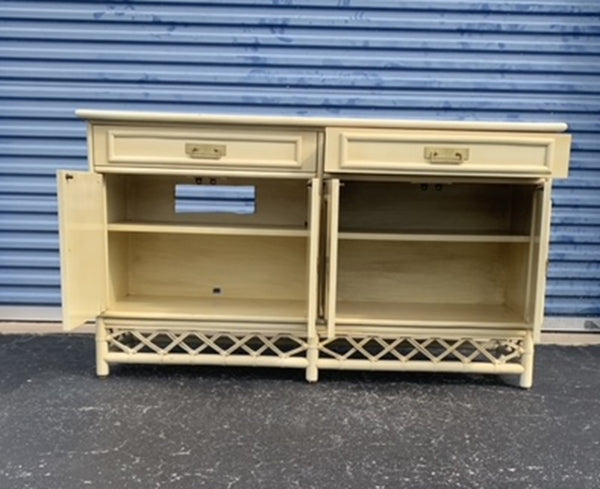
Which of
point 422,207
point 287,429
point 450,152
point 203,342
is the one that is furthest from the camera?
point 422,207

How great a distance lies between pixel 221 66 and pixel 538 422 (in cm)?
198

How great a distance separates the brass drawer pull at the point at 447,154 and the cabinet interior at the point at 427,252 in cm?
44

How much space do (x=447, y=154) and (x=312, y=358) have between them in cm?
84

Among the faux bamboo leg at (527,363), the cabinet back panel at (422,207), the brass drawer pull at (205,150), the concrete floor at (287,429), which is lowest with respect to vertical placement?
the concrete floor at (287,429)

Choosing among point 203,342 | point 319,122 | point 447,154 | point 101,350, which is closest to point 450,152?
point 447,154

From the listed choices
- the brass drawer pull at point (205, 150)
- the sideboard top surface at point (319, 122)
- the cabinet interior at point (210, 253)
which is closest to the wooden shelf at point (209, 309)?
the cabinet interior at point (210, 253)

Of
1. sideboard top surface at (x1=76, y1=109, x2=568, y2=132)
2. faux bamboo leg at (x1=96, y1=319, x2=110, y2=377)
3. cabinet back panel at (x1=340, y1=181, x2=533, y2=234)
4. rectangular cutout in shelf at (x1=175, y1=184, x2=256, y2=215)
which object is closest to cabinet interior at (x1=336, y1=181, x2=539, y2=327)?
cabinet back panel at (x1=340, y1=181, x2=533, y2=234)

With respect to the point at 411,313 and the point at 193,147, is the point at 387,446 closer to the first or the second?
the point at 411,313

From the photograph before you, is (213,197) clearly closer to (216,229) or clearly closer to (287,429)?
(216,229)

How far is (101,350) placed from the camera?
5.92 ft

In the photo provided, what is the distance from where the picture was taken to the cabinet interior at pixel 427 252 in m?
2.05

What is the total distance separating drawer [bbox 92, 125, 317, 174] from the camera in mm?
1694

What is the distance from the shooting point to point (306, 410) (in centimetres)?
161

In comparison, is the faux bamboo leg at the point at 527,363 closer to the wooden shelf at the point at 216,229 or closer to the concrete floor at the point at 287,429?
the concrete floor at the point at 287,429
